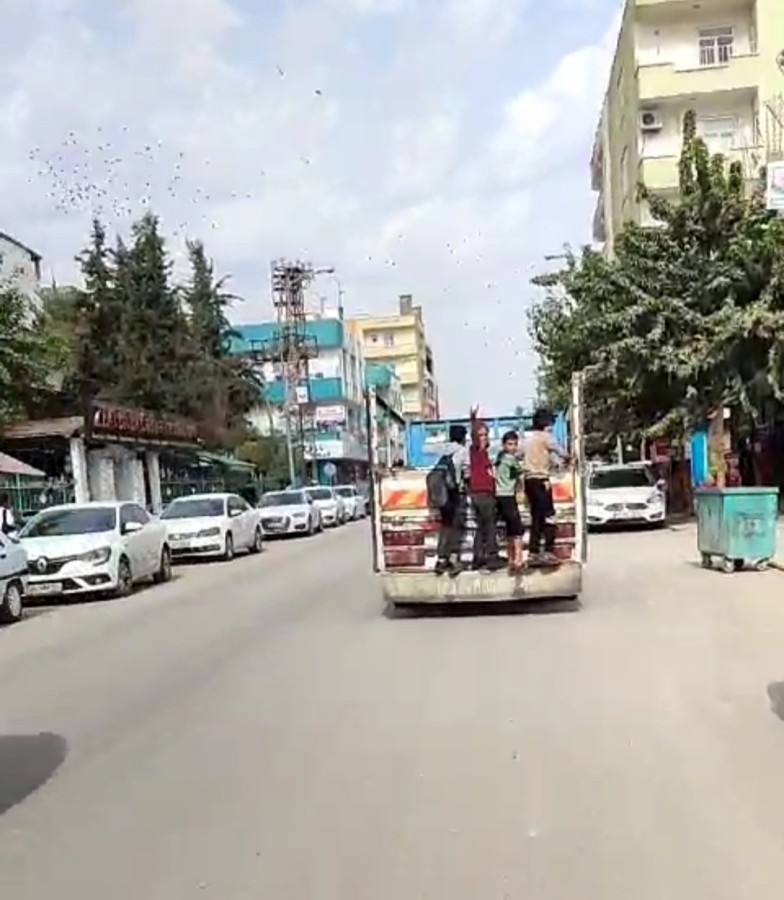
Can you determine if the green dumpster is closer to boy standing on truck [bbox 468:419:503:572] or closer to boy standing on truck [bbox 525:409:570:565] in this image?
boy standing on truck [bbox 525:409:570:565]

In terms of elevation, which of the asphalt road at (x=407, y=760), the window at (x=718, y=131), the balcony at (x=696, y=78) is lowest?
the asphalt road at (x=407, y=760)

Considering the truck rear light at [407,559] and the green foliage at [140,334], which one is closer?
the truck rear light at [407,559]

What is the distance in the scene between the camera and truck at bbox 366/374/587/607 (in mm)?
14086

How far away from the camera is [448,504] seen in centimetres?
1420

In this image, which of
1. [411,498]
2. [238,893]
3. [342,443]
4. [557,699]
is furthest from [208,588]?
[342,443]

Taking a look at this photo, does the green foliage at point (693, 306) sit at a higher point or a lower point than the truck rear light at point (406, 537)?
higher

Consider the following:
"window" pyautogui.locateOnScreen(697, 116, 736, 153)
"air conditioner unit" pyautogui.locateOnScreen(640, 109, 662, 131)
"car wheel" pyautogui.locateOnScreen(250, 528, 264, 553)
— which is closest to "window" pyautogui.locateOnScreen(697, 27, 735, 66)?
"window" pyautogui.locateOnScreen(697, 116, 736, 153)

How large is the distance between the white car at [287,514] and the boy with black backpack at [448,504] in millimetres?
25241

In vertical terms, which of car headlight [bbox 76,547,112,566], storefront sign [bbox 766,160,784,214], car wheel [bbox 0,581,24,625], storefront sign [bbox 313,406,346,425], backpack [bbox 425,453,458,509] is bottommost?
car wheel [bbox 0,581,24,625]

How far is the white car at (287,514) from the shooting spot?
40.0 metres

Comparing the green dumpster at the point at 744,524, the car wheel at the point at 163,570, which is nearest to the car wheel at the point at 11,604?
the car wheel at the point at 163,570

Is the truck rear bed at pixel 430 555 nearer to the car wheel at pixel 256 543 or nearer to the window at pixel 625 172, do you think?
the car wheel at pixel 256 543

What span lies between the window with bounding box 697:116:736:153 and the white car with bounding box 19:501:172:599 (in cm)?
3054

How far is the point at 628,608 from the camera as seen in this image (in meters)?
14.6
